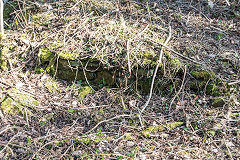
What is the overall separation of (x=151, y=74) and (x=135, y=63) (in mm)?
345

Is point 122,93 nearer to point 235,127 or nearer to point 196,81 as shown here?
point 196,81

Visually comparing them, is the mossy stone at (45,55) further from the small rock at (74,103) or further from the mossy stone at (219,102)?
the mossy stone at (219,102)

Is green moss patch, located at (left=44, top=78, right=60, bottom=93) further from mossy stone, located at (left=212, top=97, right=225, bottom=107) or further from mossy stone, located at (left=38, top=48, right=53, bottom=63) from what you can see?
mossy stone, located at (left=212, top=97, right=225, bottom=107)

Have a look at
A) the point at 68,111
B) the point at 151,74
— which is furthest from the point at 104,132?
the point at 151,74

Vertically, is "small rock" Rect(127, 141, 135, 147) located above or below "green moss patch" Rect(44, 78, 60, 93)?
below

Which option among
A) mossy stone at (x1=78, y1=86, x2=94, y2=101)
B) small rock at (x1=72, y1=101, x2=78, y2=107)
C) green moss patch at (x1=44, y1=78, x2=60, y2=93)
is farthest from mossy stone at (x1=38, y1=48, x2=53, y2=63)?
small rock at (x1=72, y1=101, x2=78, y2=107)

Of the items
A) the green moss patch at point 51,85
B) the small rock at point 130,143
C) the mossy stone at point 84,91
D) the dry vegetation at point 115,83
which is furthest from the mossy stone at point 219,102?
the green moss patch at point 51,85

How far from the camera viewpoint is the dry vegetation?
3545 mm

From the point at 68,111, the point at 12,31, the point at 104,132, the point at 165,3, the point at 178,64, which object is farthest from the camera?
the point at 165,3

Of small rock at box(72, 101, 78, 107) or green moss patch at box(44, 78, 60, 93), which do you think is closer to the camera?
small rock at box(72, 101, 78, 107)

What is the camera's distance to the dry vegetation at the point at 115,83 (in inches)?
140

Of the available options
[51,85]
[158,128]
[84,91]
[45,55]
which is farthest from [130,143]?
[45,55]

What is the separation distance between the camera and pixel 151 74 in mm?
4254

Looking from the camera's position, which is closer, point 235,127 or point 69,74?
point 235,127
